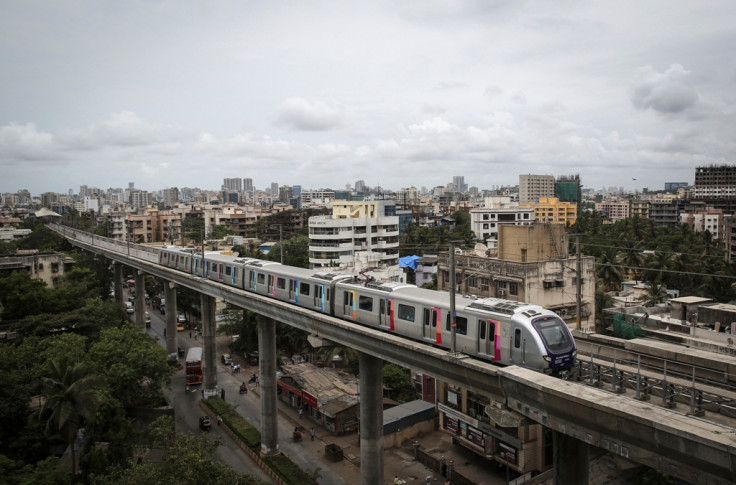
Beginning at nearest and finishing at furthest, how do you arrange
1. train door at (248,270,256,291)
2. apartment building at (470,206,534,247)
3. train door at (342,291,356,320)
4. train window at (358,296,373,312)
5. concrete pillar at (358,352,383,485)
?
1. train window at (358,296,373,312)
2. train door at (342,291,356,320)
3. concrete pillar at (358,352,383,485)
4. train door at (248,270,256,291)
5. apartment building at (470,206,534,247)

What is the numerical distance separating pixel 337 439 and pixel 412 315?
1638 centimetres

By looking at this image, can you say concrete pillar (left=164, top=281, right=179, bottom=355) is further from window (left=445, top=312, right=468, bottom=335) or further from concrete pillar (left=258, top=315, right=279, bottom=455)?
window (left=445, top=312, right=468, bottom=335)

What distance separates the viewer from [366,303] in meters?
23.4

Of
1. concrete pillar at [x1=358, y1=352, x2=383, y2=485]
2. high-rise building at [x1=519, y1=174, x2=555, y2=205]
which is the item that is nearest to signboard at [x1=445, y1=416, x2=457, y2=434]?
concrete pillar at [x1=358, y1=352, x2=383, y2=485]

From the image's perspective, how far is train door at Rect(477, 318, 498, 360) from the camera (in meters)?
17.3

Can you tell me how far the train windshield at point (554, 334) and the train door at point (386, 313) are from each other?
6.90 meters

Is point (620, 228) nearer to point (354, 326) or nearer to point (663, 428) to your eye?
point (354, 326)

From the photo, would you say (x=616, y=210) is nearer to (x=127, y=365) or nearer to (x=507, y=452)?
(x=507, y=452)

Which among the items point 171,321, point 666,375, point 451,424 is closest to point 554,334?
point 666,375

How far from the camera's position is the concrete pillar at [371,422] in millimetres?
24469

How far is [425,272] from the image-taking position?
227 feet

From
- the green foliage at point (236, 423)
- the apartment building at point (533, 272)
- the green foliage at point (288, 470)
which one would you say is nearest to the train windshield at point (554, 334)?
the apartment building at point (533, 272)

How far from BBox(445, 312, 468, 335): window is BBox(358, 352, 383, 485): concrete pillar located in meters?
6.41

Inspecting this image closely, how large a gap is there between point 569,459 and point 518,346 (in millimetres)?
3478
